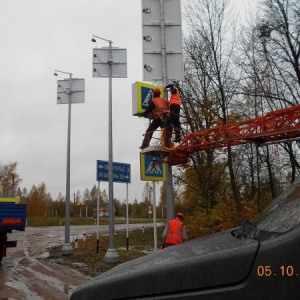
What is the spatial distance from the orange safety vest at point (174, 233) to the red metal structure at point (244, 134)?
1.23 m

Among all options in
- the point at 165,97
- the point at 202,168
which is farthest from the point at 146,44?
the point at 202,168

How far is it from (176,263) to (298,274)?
1.73ft

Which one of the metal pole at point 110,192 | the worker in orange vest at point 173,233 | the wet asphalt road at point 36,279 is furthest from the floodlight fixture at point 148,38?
the metal pole at point 110,192

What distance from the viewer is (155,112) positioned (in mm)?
7578

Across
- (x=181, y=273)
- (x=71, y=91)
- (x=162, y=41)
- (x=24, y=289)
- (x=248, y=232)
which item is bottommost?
(x=24, y=289)

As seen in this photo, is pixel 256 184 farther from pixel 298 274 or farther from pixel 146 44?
pixel 298 274

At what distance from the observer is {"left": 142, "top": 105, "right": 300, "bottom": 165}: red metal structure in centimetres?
633

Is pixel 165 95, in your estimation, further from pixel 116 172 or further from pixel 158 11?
pixel 116 172

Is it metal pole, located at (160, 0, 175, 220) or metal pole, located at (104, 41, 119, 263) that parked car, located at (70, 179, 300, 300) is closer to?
metal pole, located at (160, 0, 175, 220)

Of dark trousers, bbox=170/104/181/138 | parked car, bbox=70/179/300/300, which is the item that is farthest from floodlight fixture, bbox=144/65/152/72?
parked car, bbox=70/179/300/300

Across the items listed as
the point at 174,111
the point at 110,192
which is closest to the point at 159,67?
the point at 174,111

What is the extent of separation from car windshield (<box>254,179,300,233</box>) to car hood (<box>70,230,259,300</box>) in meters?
0.17
